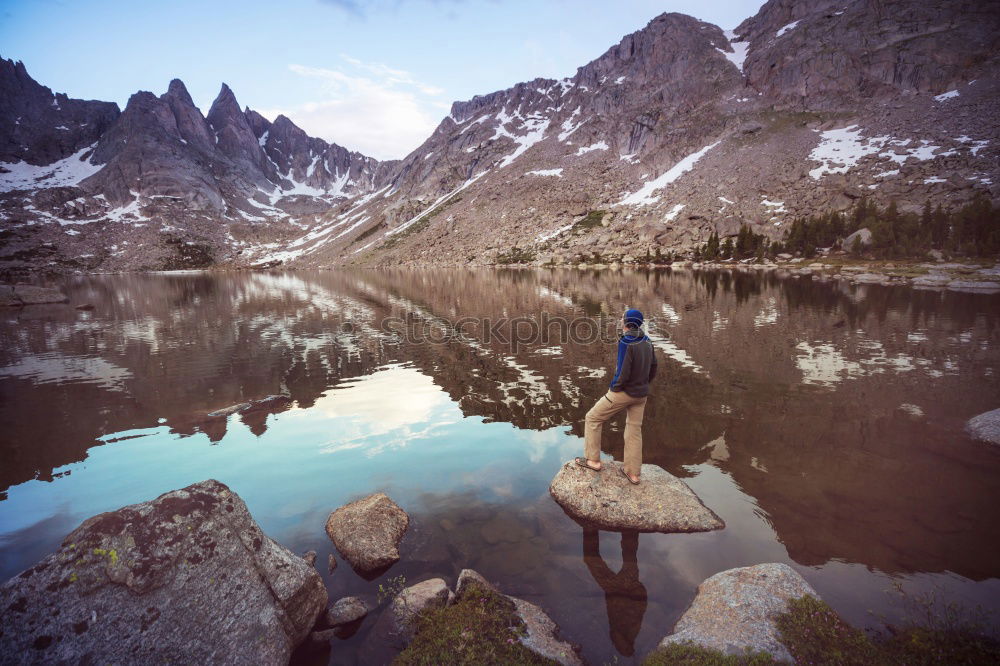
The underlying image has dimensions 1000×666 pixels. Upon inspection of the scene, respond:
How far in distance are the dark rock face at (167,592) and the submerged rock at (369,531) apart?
141 cm

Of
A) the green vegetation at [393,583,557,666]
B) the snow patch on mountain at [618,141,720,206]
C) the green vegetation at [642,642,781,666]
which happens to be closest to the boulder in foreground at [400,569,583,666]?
the green vegetation at [393,583,557,666]

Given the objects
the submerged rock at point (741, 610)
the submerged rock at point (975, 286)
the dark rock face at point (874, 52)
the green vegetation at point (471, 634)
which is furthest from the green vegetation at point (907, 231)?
the green vegetation at point (471, 634)

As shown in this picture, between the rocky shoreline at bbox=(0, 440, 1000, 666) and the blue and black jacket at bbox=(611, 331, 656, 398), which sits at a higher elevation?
the blue and black jacket at bbox=(611, 331, 656, 398)

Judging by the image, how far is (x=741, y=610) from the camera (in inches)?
228

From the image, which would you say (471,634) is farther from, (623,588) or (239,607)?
(239,607)

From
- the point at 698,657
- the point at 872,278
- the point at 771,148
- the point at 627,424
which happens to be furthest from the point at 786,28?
the point at 698,657

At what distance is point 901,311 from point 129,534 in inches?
1846

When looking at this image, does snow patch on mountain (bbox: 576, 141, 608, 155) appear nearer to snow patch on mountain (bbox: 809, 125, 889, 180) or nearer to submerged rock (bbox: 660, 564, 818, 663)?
snow patch on mountain (bbox: 809, 125, 889, 180)

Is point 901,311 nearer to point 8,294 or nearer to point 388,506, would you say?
point 388,506

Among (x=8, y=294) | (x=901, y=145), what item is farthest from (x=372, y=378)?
(x=901, y=145)

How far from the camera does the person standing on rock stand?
29.2ft

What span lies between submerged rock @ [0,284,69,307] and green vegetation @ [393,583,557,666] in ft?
275

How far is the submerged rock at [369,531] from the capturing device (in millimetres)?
7867

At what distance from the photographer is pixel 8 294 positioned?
5834 centimetres
